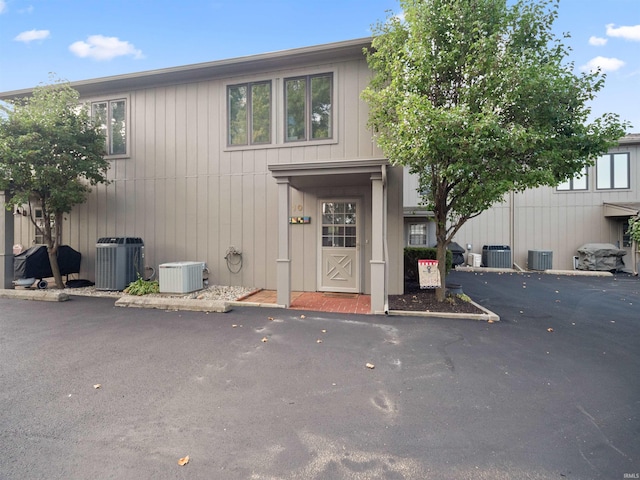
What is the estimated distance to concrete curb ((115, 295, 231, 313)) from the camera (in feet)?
18.7

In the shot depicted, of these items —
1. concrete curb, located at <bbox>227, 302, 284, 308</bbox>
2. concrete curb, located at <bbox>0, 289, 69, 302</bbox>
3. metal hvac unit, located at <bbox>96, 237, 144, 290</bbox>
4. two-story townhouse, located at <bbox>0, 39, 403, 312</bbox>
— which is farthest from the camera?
metal hvac unit, located at <bbox>96, 237, 144, 290</bbox>

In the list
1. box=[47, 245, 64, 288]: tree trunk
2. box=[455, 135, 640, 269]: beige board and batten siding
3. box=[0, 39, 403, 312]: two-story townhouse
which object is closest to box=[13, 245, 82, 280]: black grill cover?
box=[47, 245, 64, 288]: tree trunk

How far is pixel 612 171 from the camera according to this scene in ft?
38.8

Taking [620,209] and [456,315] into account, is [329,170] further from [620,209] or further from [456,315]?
[620,209]

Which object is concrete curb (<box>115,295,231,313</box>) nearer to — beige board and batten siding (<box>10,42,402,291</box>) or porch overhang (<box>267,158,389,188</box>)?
beige board and batten siding (<box>10,42,402,291</box>)

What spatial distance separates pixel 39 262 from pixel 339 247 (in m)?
7.56

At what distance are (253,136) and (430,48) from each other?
172 inches

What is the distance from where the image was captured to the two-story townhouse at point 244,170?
6.98 meters

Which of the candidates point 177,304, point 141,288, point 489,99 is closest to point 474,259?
point 489,99

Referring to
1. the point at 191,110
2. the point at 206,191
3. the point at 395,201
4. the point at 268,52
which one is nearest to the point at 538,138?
the point at 395,201

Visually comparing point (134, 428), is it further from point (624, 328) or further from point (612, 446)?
point (624, 328)

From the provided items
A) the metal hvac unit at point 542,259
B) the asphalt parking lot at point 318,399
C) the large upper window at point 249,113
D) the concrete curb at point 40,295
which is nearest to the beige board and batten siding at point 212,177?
the large upper window at point 249,113

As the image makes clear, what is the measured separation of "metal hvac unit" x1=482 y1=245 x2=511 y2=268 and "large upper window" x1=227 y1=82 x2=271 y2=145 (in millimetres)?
9945

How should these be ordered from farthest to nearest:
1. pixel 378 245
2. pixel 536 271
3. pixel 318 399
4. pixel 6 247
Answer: pixel 536 271 → pixel 6 247 → pixel 378 245 → pixel 318 399
